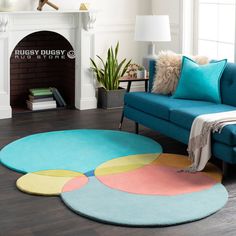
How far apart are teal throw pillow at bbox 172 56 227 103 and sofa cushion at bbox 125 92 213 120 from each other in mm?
84

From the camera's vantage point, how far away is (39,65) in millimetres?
7012

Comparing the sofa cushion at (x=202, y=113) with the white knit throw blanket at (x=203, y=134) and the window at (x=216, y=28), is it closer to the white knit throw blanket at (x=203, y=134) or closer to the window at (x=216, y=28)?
the white knit throw blanket at (x=203, y=134)

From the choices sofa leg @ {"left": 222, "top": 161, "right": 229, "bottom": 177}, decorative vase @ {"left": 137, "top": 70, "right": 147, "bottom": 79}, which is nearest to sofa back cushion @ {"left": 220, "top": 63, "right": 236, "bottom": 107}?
sofa leg @ {"left": 222, "top": 161, "right": 229, "bottom": 177}

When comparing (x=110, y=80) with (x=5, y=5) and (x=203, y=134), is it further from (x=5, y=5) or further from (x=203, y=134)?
(x=203, y=134)

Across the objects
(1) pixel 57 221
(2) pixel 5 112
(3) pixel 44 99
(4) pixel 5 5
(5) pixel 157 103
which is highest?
(4) pixel 5 5

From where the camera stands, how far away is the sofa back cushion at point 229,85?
16.3ft

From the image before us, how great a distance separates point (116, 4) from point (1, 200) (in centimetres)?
379

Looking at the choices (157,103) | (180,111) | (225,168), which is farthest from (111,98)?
(225,168)

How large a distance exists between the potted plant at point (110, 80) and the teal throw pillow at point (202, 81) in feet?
5.46

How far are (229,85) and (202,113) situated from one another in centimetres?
62

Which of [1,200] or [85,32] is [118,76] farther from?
[1,200]

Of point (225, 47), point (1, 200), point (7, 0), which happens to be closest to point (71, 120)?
point (7, 0)

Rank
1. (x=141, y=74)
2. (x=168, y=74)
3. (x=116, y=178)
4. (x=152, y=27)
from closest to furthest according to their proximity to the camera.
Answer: (x=116, y=178) < (x=168, y=74) < (x=152, y=27) < (x=141, y=74)

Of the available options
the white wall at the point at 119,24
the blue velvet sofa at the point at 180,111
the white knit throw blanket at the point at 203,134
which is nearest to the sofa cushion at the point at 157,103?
the blue velvet sofa at the point at 180,111
